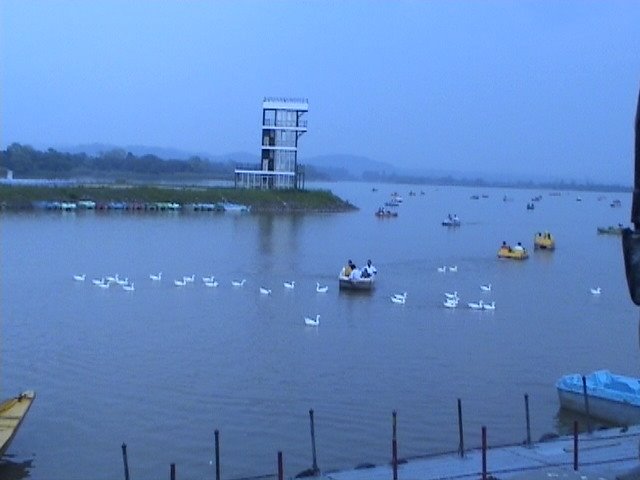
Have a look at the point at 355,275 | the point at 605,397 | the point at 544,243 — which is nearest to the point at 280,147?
the point at 544,243

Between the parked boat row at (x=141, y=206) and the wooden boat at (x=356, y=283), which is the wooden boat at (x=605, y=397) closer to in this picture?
the wooden boat at (x=356, y=283)

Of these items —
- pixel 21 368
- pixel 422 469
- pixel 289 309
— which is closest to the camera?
pixel 422 469

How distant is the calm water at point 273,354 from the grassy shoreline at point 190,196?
28.6 m

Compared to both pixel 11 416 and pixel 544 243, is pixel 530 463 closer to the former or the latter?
pixel 11 416

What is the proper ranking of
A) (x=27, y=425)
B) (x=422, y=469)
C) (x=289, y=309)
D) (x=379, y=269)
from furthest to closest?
1. (x=379, y=269)
2. (x=289, y=309)
3. (x=27, y=425)
4. (x=422, y=469)

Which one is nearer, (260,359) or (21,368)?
(21,368)

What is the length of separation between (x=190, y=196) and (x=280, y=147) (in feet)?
23.8

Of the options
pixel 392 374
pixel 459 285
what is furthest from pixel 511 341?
pixel 459 285

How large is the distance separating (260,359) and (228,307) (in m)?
6.39

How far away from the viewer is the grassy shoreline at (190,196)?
66.1 m

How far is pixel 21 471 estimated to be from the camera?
454 inches

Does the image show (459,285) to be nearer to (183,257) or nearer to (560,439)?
(183,257)

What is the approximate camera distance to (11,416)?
11.6 metres

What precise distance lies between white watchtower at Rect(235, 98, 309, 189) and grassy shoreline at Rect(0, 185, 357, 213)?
1.64 meters
